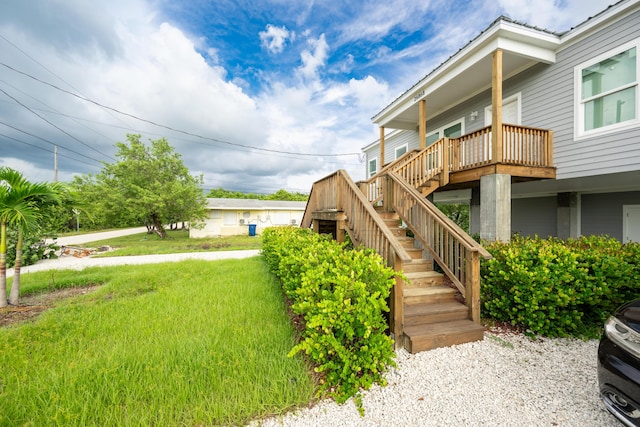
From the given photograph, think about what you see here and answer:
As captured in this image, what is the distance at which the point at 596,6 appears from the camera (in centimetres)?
543

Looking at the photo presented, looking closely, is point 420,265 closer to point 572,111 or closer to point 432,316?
point 432,316

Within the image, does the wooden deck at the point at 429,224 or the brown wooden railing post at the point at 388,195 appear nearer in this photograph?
the wooden deck at the point at 429,224

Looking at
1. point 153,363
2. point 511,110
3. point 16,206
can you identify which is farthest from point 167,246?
point 511,110

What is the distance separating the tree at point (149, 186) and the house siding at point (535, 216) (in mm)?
17533

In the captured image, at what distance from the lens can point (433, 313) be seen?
11.1ft

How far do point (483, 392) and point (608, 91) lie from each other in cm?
675

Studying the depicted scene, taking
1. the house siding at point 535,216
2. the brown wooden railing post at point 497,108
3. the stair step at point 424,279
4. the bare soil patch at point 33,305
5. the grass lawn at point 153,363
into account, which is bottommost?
the bare soil patch at point 33,305

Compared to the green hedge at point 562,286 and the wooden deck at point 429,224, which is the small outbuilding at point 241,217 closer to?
the wooden deck at point 429,224

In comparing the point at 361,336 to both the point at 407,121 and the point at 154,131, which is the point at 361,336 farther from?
the point at 154,131

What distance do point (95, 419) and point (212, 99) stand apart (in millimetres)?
16529

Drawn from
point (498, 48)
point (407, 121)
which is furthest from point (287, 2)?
point (498, 48)

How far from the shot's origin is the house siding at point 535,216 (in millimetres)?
8074

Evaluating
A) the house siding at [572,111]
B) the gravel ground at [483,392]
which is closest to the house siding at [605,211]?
the house siding at [572,111]

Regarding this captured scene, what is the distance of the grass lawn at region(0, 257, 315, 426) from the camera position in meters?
2.03
